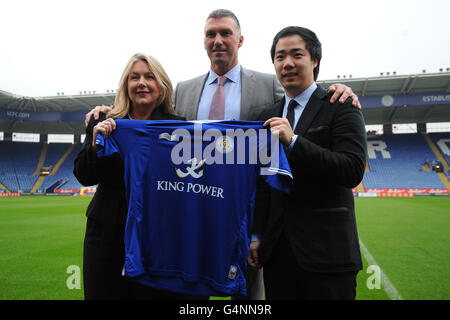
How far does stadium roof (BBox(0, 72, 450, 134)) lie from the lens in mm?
21766

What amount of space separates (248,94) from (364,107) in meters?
23.4

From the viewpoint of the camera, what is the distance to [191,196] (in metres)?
2.01

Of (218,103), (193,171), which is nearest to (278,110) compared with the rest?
(218,103)

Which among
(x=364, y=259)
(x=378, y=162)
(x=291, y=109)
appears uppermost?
(x=378, y=162)

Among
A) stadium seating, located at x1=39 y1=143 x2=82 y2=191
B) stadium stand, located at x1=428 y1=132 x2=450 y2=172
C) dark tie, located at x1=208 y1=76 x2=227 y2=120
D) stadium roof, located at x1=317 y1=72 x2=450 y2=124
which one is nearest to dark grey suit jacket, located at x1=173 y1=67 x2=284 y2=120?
dark tie, located at x1=208 y1=76 x2=227 y2=120

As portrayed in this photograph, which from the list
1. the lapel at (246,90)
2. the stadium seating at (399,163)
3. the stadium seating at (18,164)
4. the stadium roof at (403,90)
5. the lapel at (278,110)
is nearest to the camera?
the lapel at (278,110)

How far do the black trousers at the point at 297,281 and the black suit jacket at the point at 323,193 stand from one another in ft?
0.16

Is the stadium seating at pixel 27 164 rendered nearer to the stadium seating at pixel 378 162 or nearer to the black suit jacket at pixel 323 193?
the stadium seating at pixel 378 162

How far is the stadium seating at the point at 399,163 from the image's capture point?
78.8ft

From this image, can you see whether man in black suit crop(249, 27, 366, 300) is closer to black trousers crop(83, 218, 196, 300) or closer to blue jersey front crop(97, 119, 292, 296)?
blue jersey front crop(97, 119, 292, 296)

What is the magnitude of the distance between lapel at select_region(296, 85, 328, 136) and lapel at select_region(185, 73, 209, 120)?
103 centimetres

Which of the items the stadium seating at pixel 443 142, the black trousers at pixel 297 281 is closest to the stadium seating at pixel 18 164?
the black trousers at pixel 297 281

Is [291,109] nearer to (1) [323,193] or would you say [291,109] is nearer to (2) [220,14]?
(1) [323,193]
